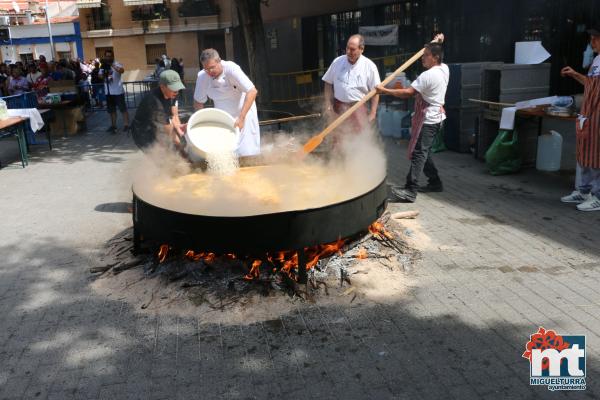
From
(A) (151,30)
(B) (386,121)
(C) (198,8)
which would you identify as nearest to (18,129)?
(B) (386,121)

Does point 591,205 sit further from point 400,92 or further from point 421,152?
point 400,92

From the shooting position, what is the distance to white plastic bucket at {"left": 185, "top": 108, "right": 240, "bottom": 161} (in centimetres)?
498

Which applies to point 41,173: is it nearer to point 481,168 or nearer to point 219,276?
point 219,276

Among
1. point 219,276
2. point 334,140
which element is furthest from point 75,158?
point 219,276

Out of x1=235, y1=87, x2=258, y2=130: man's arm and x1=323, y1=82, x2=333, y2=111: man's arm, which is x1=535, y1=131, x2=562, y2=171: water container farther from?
x1=235, y1=87, x2=258, y2=130: man's arm

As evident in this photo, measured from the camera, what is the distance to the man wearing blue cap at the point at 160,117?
5.34 m

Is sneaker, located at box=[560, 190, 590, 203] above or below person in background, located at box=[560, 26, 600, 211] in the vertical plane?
below

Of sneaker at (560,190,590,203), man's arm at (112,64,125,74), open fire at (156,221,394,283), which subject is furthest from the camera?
man's arm at (112,64,125,74)

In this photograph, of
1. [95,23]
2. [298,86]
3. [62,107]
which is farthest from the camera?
[95,23]

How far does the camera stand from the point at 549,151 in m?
7.34

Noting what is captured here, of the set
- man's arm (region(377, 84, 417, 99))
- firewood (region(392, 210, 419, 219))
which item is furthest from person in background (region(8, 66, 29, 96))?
firewood (region(392, 210, 419, 219))

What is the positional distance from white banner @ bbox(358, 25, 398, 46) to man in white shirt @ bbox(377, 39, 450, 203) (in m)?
8.74

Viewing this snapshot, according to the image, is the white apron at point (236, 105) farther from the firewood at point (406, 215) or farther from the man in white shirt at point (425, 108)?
the firewood at point (406, 215)

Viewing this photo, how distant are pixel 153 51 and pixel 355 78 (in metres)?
33.4
